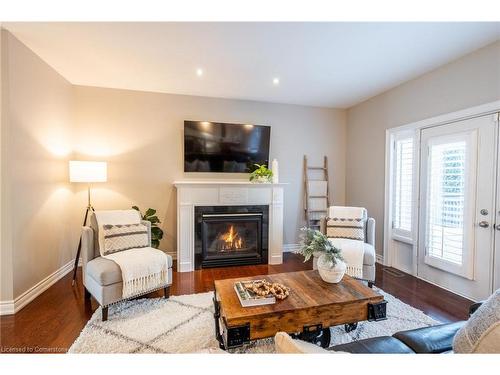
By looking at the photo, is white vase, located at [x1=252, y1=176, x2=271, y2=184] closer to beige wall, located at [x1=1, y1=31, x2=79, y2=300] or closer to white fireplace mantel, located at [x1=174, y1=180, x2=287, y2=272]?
white fireplace mantel, located at [x1=174, y1=180, x2=287, y2=272]

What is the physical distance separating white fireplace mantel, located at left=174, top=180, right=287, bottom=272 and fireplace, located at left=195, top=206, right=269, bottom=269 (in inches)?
3.2

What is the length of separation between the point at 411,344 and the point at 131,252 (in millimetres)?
2495

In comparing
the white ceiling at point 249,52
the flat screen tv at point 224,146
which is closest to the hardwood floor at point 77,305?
the flat screen tv at point 224,146

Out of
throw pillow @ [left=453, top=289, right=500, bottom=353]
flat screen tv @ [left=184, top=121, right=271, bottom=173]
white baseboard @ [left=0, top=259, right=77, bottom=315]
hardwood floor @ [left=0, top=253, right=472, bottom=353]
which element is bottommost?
hardwood floor @ [left=0, top=253, right=472, bottom=353]

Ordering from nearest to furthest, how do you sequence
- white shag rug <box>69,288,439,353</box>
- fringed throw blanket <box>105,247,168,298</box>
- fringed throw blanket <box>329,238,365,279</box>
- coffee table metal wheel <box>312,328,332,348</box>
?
coffee table metal wheel <box>312,328,332,348</box>
white shag rug <box>69,288,439,353</box>
fringed throw blanket <box>105,247,168,298</box>
fringed throw blanket <box>329,238,365,279</box>

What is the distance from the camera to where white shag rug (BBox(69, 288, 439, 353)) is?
1.82 meters

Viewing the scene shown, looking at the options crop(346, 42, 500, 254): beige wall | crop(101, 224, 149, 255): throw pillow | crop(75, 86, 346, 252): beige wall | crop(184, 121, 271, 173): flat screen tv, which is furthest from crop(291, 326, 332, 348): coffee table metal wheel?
crop(184, 121, 271, 173): flat screen tv

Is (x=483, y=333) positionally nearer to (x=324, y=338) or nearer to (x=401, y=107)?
(x=324, y=338)

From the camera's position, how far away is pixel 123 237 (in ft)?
8.75

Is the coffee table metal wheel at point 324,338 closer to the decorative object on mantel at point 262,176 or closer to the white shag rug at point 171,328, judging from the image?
the white shag rug at point 171,328

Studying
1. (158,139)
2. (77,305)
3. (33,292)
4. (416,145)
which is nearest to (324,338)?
(77,305)

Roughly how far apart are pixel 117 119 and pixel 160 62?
1.40m

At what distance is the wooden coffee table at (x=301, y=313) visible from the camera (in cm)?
149
